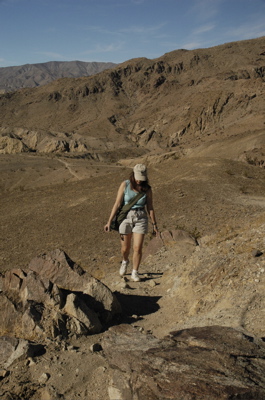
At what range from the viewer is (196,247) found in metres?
6.89

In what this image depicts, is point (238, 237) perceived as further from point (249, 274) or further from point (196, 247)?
point (249, 274)

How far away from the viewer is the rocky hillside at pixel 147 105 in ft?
176

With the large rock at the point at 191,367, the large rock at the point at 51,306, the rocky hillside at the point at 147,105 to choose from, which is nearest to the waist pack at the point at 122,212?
the large rock at the point at 51,306

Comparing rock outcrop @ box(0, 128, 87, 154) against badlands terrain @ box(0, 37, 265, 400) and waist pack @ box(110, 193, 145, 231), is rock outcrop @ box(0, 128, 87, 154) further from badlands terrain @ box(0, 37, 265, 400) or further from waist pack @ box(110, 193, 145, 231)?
waist pack @ box(110, 193, 145, 231)

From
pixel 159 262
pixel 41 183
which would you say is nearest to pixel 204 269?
pixel 159 262

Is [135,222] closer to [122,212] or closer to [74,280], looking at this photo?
[122,212]

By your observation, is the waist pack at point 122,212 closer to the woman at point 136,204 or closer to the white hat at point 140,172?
the woman at point 136,204

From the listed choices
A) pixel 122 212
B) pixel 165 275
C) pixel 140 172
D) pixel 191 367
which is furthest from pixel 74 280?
pixel 191 367

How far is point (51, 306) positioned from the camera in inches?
152

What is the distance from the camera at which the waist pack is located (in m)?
5.33

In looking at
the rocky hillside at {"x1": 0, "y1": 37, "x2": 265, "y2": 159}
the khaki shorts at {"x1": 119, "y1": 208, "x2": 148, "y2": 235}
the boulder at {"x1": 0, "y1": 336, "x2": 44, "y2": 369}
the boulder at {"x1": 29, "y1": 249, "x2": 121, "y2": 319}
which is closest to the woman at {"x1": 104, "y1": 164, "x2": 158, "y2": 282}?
the khaki shorts at {"x1": 119, "y1": 208, "x2": 148, "y2": 235}

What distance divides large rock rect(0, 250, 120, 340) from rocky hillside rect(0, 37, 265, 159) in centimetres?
3556

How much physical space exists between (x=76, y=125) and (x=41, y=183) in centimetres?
4406

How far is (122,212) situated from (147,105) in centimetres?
7269
